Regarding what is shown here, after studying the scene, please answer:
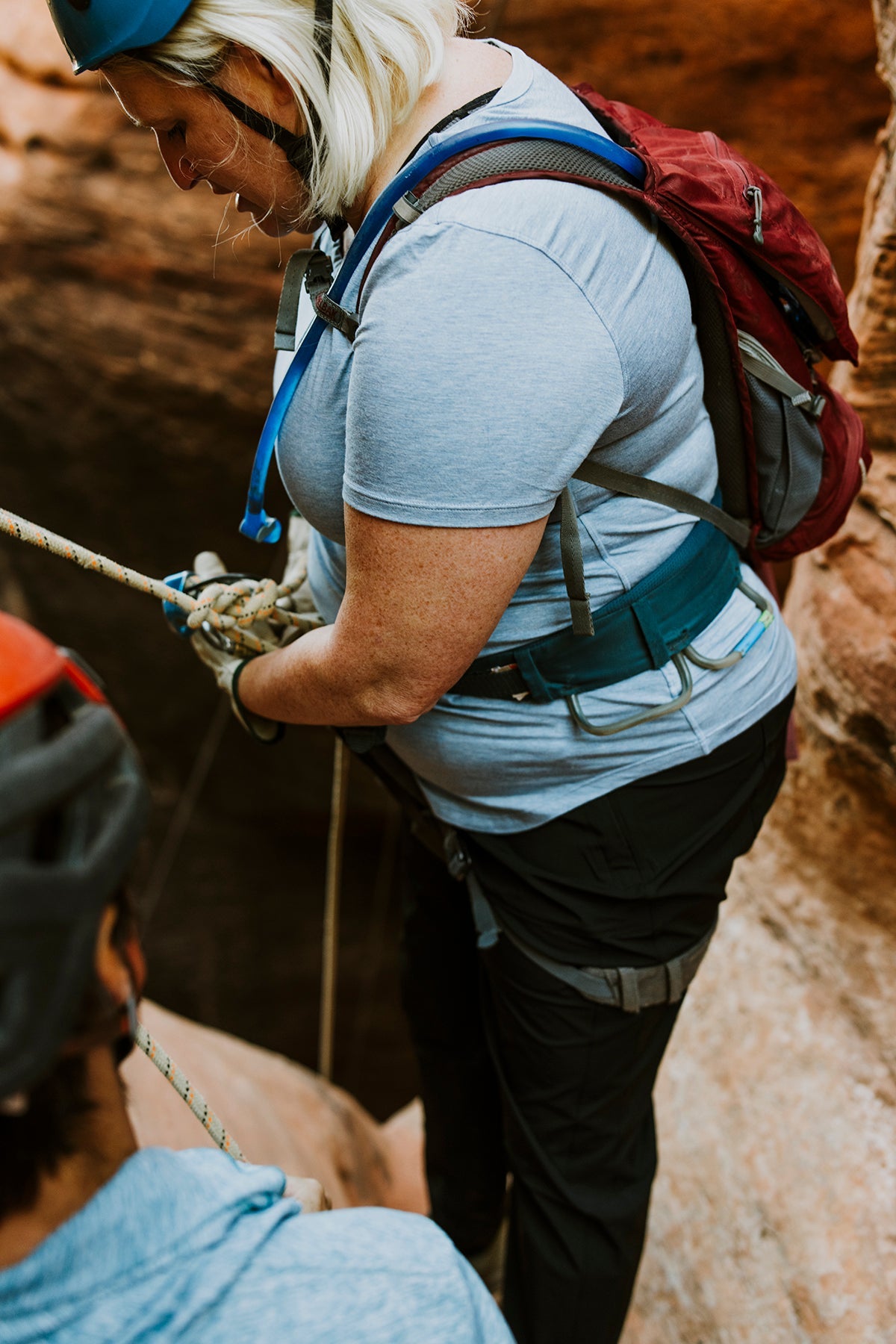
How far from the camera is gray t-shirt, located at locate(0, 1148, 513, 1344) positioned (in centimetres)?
47

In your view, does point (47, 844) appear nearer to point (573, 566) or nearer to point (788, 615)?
point (573, 566)

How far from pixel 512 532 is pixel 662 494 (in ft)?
0.67

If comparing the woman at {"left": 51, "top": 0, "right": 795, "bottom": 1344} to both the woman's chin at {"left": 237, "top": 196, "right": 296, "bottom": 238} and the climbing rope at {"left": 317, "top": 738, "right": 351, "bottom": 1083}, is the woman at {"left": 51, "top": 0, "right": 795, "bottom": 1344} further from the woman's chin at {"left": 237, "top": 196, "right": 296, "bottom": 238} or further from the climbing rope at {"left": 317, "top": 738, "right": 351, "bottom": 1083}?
the climbing rope at {"left": 317, "top": 738, "right": 351, "bottom": 1083}

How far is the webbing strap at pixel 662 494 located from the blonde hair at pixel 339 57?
285 mm

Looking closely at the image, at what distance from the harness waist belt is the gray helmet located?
47 cm

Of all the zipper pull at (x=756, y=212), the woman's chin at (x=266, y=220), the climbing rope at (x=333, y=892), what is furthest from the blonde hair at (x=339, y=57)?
the climbing rope at (x=333, y=892)

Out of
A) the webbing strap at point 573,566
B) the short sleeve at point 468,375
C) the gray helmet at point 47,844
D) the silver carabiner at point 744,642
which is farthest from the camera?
the silver carabiner at point 744,642

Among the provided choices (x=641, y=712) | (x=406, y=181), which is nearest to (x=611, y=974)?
(x=641, y=712)

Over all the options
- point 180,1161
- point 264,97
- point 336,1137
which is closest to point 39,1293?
point 180,1161

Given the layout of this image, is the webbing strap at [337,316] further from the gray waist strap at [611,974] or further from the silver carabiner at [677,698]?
the gray waist strap at [611,974]

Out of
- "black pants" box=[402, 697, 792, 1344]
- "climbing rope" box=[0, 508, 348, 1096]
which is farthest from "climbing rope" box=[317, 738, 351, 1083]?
"black pants" box=[402, 697, 792, 1344]

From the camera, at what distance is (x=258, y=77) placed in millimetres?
804

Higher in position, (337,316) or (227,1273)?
(337,316)

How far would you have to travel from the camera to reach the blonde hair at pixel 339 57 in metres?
0.77
